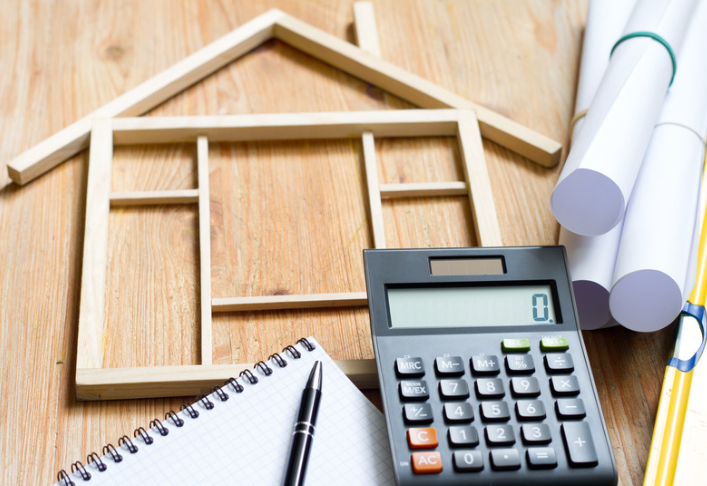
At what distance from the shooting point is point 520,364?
21.6 inches

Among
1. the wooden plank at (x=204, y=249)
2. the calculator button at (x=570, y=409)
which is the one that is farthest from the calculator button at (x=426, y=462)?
the wooden plank at (x=204, y=249)

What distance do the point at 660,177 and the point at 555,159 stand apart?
15cm

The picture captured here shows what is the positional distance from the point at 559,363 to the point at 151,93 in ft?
1.73

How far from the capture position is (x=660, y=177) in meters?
0.64

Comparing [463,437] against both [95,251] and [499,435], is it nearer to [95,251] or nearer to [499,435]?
[499,435]

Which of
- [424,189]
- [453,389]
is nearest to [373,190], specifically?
[424,189]

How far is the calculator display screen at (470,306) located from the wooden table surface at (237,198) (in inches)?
3.0

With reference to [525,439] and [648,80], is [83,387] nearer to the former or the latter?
[525,439]

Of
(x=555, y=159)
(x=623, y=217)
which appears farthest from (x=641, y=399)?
(x=555, y=159)

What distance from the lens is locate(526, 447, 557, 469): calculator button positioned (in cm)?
50

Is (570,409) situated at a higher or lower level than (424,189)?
lower

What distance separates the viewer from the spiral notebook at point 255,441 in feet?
1.69

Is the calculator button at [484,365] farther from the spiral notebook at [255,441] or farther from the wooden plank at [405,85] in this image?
the wooden plank at [405,85]

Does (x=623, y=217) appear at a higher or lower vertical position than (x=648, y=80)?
lower
